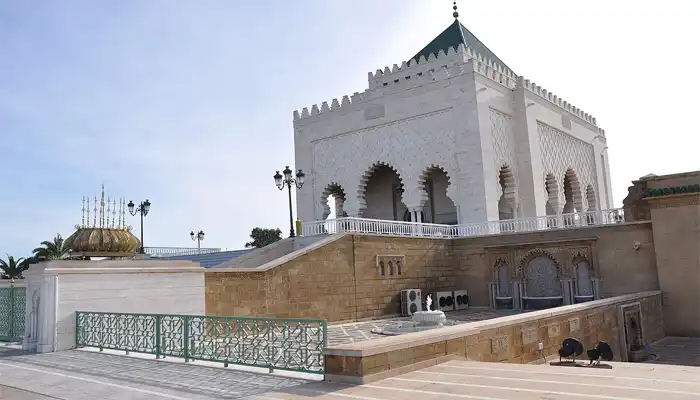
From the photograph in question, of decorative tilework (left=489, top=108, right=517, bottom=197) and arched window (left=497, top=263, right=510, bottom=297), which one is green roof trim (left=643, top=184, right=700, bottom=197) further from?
decorative tilework (left=489, top=108, right=517, bottom=197)

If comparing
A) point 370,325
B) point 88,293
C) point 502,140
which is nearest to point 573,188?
point 502,140

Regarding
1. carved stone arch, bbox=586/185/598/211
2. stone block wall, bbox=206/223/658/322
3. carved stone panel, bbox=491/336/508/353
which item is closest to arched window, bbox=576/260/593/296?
stone block wall, bbox=206/223/658/322

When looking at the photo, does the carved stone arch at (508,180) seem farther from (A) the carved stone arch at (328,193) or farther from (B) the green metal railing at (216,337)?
(B) the green metal railing at (216,337)

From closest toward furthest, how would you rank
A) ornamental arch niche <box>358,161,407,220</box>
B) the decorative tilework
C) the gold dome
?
the gold dome
the decorative tilework
ornamental arch niche <box>358,161,407,220</box>

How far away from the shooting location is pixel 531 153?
19.5 meters

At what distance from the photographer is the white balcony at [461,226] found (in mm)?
14172

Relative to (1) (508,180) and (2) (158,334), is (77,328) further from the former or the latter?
(1) (508,180)

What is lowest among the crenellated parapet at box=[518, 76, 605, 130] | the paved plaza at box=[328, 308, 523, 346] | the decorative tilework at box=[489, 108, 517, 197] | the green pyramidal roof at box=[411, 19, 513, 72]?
the paved plaza at box=[328, 308, 523, 346]

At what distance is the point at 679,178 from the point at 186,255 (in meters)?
14.3

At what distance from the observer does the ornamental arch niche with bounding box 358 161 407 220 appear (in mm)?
21984

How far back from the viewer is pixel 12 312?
941 cm

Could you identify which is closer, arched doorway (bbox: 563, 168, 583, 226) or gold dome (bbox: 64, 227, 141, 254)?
gold dome (bbox: 64, 227, 141, 254)

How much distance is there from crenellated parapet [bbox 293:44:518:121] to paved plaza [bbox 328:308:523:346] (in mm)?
7680

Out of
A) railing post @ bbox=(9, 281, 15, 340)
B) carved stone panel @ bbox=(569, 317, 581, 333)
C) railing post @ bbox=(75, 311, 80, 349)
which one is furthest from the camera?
railing post @ bbox=(9, 281, 15, 340)
